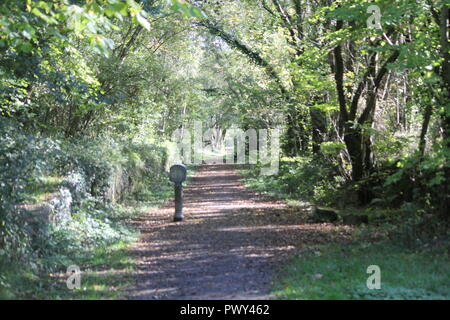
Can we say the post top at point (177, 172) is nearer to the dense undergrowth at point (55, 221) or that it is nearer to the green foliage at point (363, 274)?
the dense undergrowth at point (55, 221)

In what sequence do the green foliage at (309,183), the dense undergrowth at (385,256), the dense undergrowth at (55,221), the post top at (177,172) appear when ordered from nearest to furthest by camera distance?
1. the dense undergrowth at (385,256)
2. the dense undergrowth at (55,221)
3. the post top at (177,172)
4. the green foliage at (309,183)

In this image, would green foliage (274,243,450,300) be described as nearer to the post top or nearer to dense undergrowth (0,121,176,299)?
dense undergrowth (0,121,176,299)

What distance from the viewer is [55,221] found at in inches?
380

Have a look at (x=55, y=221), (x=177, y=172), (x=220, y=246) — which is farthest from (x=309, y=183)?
(x=55, y=221)

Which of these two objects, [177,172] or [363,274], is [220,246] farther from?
[177,172]

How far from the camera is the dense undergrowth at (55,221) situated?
7.41 m

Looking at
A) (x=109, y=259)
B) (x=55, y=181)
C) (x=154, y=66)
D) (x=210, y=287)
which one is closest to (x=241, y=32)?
(x=154, y=66)

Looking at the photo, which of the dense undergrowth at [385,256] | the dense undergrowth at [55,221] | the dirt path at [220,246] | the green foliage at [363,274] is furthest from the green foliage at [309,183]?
the dense undergrowth at [55,221]

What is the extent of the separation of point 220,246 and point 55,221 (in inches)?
134

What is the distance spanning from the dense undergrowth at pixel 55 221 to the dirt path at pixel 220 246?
581mm

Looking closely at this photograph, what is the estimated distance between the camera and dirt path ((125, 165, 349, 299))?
7.24m

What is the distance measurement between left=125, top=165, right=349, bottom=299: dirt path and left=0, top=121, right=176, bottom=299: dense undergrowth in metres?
0.58
